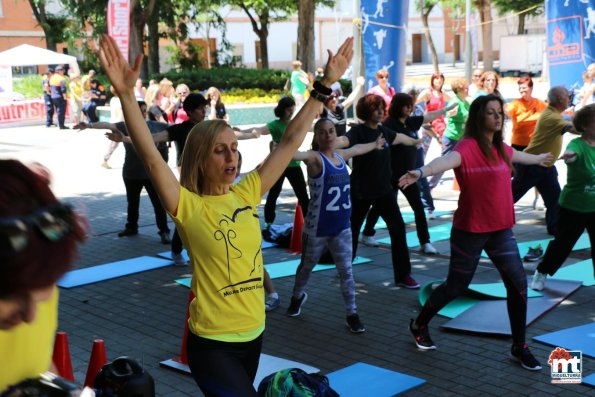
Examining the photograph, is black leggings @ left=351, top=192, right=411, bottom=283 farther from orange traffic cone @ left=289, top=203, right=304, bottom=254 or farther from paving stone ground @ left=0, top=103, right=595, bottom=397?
orange traffic cone @ left=289, top=203, right=304, bottom=254

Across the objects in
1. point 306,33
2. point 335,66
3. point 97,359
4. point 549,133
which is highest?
point 306,33

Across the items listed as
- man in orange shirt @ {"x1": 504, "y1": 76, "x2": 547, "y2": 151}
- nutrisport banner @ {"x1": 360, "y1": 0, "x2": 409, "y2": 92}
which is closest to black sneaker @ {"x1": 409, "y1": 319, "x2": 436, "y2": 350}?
man in orange shirt @ {"x1": 504, "y1": 76, "x2": 547, "y2": 151}

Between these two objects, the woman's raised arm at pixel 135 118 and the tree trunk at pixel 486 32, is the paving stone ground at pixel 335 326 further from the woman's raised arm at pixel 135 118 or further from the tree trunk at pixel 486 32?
the tree trunk at pixel 486 32

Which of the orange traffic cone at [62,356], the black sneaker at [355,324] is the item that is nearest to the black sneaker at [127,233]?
the black sneaker at [355,324]

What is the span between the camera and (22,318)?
1795 mm

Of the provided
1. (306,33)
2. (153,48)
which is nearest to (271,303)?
(306,33)

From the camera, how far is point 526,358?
573 cm

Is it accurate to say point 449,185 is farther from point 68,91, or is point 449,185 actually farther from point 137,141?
point 68,91

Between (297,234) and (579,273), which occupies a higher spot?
(297,234)

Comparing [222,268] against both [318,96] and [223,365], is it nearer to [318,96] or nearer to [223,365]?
[223,365]

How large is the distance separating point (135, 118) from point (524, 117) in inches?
320

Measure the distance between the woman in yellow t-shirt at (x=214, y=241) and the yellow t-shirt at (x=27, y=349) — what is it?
140cm

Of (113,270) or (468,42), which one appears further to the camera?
(468,42)

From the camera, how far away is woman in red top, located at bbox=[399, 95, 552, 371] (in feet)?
18.8
